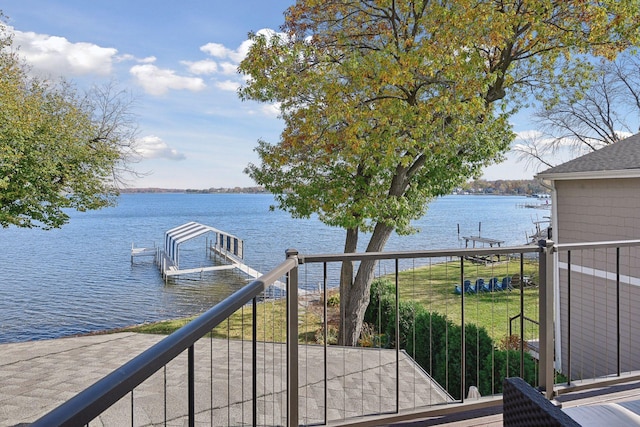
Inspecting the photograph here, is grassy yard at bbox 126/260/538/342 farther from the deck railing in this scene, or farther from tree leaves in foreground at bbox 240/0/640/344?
tree leaves in foreground at bbox 240/0/640/344

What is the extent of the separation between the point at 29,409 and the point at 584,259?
8255mm

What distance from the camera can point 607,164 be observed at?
268 inches

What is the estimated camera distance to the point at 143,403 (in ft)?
11.3

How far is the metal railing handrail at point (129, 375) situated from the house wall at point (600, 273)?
6756 millimetres

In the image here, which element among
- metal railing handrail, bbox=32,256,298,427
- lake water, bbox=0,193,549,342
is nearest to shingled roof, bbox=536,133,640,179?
lake water, bbox=0,193,549,342

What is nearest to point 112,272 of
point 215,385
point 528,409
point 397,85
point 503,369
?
point 397,85

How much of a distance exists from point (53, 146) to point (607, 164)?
12.4 metres

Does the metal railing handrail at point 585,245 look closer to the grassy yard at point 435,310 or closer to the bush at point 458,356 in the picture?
the bush at point 458,356

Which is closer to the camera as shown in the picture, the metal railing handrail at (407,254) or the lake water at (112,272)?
the metal railing handrail at (407,254)

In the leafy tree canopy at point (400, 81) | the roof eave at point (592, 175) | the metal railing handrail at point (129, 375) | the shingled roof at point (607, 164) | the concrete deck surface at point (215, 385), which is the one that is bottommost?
the concrete deck surface at point (215, 385)

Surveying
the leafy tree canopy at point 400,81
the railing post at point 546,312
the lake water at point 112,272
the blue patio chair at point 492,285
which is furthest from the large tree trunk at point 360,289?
the railing post at point 546,312

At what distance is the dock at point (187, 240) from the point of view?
61.6 feet

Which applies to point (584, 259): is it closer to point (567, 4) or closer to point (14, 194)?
point (567, 4)

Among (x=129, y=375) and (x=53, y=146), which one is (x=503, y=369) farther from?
(x=53, y=146)
